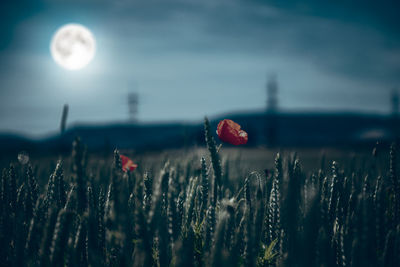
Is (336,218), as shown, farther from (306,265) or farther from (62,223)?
(62,223)

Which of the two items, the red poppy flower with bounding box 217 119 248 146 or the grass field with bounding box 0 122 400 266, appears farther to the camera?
the red poppy flower with bounding box 217 119 248 146

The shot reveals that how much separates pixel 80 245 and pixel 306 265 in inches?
30.2

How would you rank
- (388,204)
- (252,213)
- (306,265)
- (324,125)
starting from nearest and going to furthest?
(306,265) < (252,213) < (388,204) < (324,125)

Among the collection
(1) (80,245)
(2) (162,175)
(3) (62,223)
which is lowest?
(1) (80,245)

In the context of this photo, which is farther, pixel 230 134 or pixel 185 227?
pixel 230 134

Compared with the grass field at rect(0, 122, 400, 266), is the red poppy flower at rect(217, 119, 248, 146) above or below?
above

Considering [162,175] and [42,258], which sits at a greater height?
[162,175]

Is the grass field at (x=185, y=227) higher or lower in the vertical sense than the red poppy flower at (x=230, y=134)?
Answer: lower

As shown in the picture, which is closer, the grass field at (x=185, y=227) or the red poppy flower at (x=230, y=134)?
the grass field at (x=185, y=227)

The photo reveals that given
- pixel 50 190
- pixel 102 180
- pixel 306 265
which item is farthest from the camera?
pixel 102 180

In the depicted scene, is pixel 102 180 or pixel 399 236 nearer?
pixel 399 236

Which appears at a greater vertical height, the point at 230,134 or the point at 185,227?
the point at 230,134

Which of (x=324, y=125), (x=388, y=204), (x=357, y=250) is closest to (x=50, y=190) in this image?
(x=357, y=250)

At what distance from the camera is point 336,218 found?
118 cm
